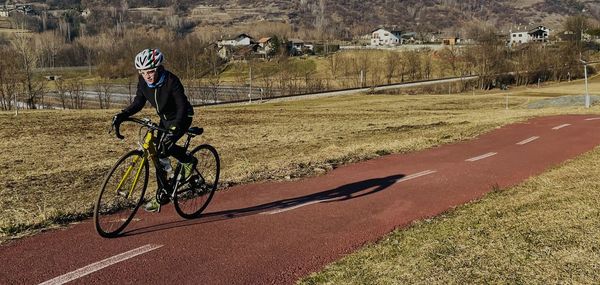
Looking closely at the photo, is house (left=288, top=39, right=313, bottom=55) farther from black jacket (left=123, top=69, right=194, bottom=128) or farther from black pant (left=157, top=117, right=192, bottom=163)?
black jacket (left=123, top=69, right=194, bottom=128)

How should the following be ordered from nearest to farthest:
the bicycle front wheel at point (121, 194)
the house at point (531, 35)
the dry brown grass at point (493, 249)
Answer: the dry brown grass at point (493, 249)
the bicycle front wheel at point (121, 194)
the house at point (531, 35)

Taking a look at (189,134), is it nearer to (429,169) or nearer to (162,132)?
(162,132)

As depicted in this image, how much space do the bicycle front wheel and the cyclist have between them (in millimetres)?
355

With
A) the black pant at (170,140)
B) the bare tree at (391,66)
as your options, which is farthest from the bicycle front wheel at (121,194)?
the bare tree at (391,66)

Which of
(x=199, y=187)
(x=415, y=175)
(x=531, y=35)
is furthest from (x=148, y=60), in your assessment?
(x=531, y=35)

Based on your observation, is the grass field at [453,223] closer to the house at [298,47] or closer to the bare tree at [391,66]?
the bare tree at [391,66]

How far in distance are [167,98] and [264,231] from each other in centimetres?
225

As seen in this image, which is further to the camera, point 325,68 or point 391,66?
point 325,68

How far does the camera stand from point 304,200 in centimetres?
923

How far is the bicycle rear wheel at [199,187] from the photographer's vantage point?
7891mm

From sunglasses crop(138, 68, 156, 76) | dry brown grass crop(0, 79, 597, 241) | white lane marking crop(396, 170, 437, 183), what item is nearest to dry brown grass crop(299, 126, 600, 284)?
white lane marking crop(396, 170, 437, 183)

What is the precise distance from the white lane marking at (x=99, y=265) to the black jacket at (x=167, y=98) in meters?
1.71

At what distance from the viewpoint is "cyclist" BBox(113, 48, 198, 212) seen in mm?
6906

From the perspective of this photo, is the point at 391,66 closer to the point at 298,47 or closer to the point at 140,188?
the point at 298,47
